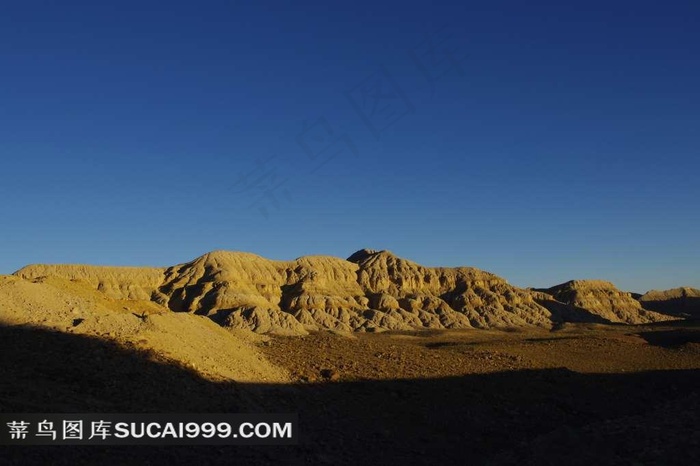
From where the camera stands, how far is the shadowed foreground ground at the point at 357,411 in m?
11.6

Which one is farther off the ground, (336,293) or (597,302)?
(336,293)

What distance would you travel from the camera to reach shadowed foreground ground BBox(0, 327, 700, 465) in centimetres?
1157

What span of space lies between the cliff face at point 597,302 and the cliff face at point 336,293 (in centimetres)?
46

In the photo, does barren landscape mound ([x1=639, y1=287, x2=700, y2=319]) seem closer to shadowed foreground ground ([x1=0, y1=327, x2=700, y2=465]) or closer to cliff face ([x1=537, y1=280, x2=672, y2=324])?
cliff face ([x1=537, y1=280, x2=672, y2=324])

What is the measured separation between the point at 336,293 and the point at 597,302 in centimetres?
6568

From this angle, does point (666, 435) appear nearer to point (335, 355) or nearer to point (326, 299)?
point (335, 355)

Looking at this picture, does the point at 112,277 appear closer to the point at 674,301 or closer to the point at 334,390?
the point at 334,390

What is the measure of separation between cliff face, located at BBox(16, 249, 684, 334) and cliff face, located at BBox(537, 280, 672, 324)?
0.46 metres

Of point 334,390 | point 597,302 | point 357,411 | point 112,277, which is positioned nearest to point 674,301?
point 597,302

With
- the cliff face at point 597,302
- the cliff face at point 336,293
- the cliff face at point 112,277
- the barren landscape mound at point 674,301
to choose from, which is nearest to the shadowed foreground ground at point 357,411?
the cliff face at point 336,293

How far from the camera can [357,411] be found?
59.9ft

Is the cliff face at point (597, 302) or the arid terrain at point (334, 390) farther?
the cliff face at point (597, 302)

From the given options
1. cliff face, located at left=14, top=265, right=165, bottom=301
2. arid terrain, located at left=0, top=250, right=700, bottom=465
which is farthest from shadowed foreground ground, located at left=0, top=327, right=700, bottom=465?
cliff face, located at left=14, top=265, right=165, bottom=301

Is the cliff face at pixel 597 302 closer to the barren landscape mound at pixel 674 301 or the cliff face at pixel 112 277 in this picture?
the barren landscape mound at pixel 674 301
